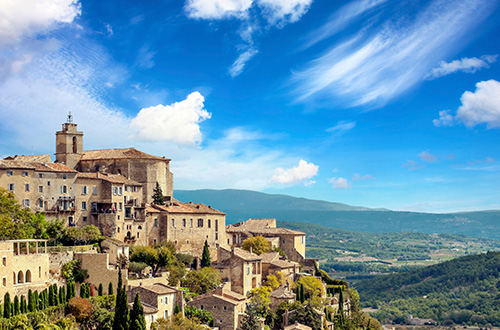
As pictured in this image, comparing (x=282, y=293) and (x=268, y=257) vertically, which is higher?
(x=268, y=257)

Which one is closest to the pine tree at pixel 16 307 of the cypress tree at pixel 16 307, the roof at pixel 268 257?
the cypress tree at pixel 16 307

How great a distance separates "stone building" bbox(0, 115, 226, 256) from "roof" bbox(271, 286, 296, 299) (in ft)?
44.8

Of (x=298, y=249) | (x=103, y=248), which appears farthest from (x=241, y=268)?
(x=298, y=249)

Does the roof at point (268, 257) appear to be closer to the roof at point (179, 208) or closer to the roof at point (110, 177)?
the roof at point (179, 208)

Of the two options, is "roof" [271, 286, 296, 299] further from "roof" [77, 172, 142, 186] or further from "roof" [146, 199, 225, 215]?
"roof" [77, 172, 142, 186]

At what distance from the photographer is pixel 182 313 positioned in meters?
55.8

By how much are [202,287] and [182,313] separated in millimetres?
9463

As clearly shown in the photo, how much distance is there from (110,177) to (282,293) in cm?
2614

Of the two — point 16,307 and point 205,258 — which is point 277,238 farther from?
point 16,307

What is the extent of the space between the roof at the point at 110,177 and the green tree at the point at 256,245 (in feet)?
57.6

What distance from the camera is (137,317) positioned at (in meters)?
49.4

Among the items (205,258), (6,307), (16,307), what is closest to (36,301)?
(16,307)

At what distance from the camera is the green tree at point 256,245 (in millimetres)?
82250

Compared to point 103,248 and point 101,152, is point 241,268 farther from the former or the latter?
point 101,152
